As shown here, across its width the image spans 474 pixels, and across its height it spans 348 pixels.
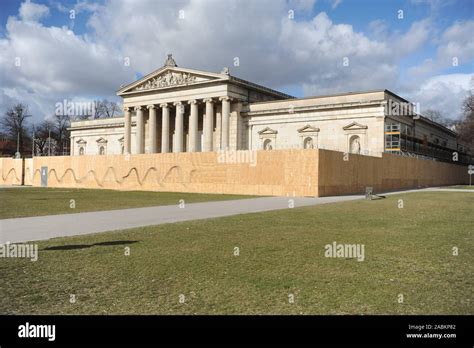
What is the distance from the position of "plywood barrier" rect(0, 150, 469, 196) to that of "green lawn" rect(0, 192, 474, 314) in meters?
20.7

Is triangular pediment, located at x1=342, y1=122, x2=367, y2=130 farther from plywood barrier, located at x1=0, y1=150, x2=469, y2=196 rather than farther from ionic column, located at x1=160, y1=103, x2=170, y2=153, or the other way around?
ionic column, located at x1=160, y1=103, x2=170, y2=153

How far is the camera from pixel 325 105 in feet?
207

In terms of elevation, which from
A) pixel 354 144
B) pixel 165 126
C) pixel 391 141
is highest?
pixel 165 126

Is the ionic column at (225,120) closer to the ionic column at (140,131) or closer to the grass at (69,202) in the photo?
the ionic column at (140,131)

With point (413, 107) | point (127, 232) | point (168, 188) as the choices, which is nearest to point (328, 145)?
point (413, 107)

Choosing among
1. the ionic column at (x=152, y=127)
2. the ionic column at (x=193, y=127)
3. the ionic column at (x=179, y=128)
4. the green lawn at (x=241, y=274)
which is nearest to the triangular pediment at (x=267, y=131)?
the ionic column at (x=193, y=127)

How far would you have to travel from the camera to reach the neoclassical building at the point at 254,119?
59.7 m

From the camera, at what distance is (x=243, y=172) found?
3691 cm

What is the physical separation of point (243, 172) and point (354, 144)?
29378 millimetres

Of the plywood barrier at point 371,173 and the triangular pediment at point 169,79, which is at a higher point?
the triangular pediment at point 169,79

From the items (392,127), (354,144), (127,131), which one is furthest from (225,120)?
(392,127)

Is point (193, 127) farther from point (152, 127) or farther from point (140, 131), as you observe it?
point (140, 131)

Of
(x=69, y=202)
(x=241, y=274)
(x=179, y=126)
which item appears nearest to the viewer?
(x=241, y=274)
